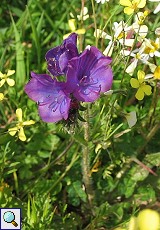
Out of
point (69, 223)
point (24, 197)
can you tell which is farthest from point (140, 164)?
point (24, 197)

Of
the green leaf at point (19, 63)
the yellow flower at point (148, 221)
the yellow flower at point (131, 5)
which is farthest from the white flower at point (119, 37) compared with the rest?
the yellow flower at point (148, 221)

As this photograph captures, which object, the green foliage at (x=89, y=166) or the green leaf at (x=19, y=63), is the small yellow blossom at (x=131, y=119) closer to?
the green foliage at (x=89, y=166)

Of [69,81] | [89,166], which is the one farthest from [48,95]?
[89,166]

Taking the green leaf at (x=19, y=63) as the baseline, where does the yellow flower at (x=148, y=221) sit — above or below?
above

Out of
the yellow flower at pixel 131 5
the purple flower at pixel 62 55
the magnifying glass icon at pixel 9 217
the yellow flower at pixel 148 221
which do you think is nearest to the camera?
the yellow flower at pixel 148 221

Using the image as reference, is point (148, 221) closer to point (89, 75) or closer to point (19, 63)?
point (89, 75)

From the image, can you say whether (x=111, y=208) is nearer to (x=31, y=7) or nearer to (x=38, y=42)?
(x=38, y=42)

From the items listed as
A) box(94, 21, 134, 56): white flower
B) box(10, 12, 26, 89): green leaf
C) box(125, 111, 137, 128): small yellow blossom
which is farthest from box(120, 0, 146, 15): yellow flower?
box(10, 12, 26, 89): green leaf

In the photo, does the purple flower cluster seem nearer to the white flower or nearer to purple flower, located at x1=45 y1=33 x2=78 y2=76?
purple flower, located at x1=45 y1=33 x2=78 y2=76
